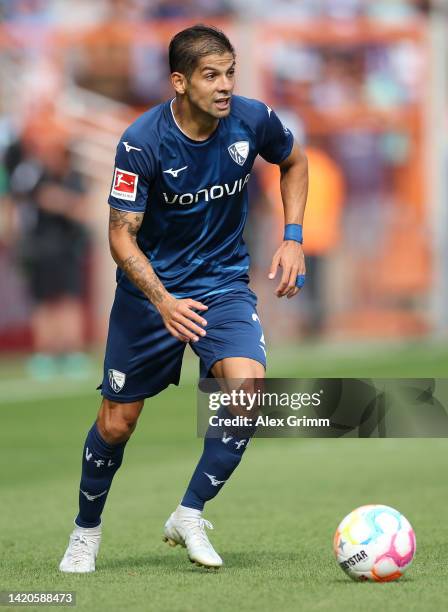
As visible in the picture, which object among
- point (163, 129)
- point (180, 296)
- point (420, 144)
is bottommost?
point (180, 296)

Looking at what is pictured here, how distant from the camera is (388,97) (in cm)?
2456

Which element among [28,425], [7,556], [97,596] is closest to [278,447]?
[28,425]

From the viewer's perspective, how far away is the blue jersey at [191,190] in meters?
6.21

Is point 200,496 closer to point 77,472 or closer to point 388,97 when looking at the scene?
point 77,472

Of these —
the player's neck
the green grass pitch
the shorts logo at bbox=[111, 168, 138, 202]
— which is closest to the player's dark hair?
the player's neck

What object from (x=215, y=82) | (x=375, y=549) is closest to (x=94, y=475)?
(x=375, y=549)

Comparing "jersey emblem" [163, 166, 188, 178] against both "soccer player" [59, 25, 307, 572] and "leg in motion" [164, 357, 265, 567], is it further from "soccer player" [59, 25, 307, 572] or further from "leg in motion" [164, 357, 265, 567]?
"leg in motion" [164, 357, 265, 567]

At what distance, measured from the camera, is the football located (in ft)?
18.8

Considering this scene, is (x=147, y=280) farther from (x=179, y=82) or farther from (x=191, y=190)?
(x=179, y=82)

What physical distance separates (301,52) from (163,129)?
737 inches

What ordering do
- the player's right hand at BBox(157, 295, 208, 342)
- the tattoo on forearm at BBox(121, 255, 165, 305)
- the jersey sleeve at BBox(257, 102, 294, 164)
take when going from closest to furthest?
the player's right hand at BBox(157, 295, 208, 342), the tattoo on forearm at BBox(121, 255, 165, 305), the jersey sleeve at BBox(257, 102, 294, 164)

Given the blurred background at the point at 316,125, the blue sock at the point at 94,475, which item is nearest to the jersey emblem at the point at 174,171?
the blue sock at the point at 94,475

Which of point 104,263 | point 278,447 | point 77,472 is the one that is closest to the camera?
point 77,472

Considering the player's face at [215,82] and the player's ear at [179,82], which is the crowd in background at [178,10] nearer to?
the player's ear at [179,82]
